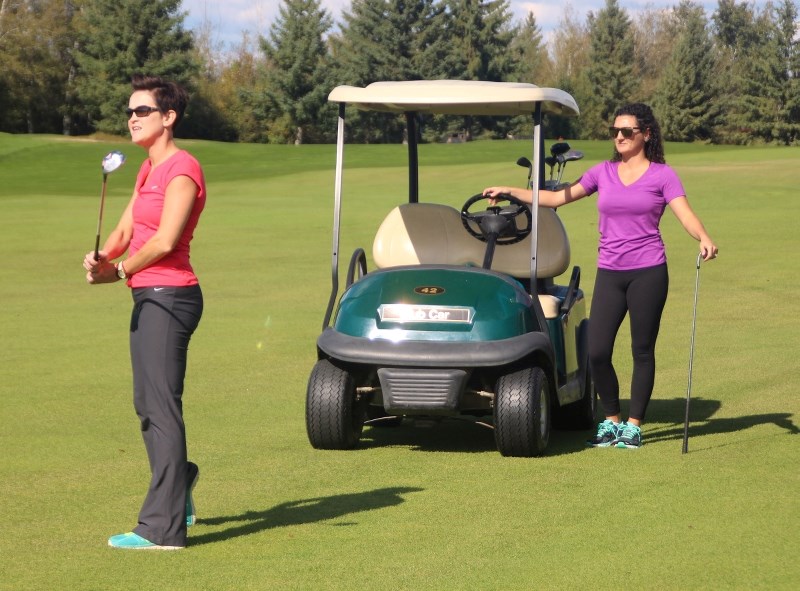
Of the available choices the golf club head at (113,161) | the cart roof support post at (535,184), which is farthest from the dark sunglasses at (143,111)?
the cart roof support post at (535,184)

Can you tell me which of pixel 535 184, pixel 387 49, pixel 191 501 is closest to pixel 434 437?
pixel 535 184

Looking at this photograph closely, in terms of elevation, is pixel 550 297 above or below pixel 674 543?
above

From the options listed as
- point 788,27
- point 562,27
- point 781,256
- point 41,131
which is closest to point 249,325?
point 781,256

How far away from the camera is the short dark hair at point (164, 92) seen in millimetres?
4809

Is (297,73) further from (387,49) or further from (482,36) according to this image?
(482,36)

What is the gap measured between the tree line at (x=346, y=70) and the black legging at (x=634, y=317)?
5742cm

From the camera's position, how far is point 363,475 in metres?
6.25

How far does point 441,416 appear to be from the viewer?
6699 millimetres

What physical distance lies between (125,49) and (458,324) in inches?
2425

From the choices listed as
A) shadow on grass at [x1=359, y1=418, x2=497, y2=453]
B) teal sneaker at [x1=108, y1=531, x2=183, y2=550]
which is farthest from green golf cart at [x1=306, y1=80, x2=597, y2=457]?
teal sneaker at [x1=108, y1=531, x2=183, y2=550]

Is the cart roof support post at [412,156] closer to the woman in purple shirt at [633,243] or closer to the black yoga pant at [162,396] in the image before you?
the woman in purple shirt at [633,243]

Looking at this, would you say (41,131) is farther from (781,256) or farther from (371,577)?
(371,577)

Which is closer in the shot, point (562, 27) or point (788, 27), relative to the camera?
point (788, 27)

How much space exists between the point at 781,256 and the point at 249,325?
8.88 m
